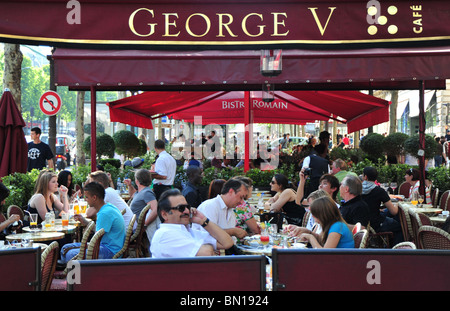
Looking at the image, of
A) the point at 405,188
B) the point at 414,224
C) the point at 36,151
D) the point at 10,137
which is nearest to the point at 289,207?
the point at 414,224

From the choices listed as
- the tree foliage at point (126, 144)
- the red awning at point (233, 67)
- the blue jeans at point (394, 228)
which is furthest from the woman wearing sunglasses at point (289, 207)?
the tree foliage at point (126, 144)

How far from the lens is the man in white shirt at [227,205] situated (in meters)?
6.46

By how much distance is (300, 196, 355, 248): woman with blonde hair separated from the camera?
5562 millimetres

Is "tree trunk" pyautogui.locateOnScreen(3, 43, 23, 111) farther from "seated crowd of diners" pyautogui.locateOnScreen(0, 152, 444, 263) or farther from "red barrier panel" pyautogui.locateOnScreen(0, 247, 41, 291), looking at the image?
"red barrier panel" pyautogui.locateOnScreen(0, 247, 41, 291)

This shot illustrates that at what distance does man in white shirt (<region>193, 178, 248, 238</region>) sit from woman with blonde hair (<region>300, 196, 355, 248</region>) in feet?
2.90

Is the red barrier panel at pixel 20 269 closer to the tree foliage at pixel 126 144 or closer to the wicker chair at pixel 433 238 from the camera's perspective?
the wicker chair at pixel 433 238

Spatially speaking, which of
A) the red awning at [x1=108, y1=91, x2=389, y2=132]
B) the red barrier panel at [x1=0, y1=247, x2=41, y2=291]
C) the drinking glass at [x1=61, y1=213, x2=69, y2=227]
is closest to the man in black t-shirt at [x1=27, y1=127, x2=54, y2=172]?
the red awning at [x1=108, y1=91, x2=389, y2=132]

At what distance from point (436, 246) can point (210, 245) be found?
258 cm

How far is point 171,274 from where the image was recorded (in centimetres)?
361

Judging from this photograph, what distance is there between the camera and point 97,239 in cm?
591

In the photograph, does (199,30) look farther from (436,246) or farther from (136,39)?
(436,246)
